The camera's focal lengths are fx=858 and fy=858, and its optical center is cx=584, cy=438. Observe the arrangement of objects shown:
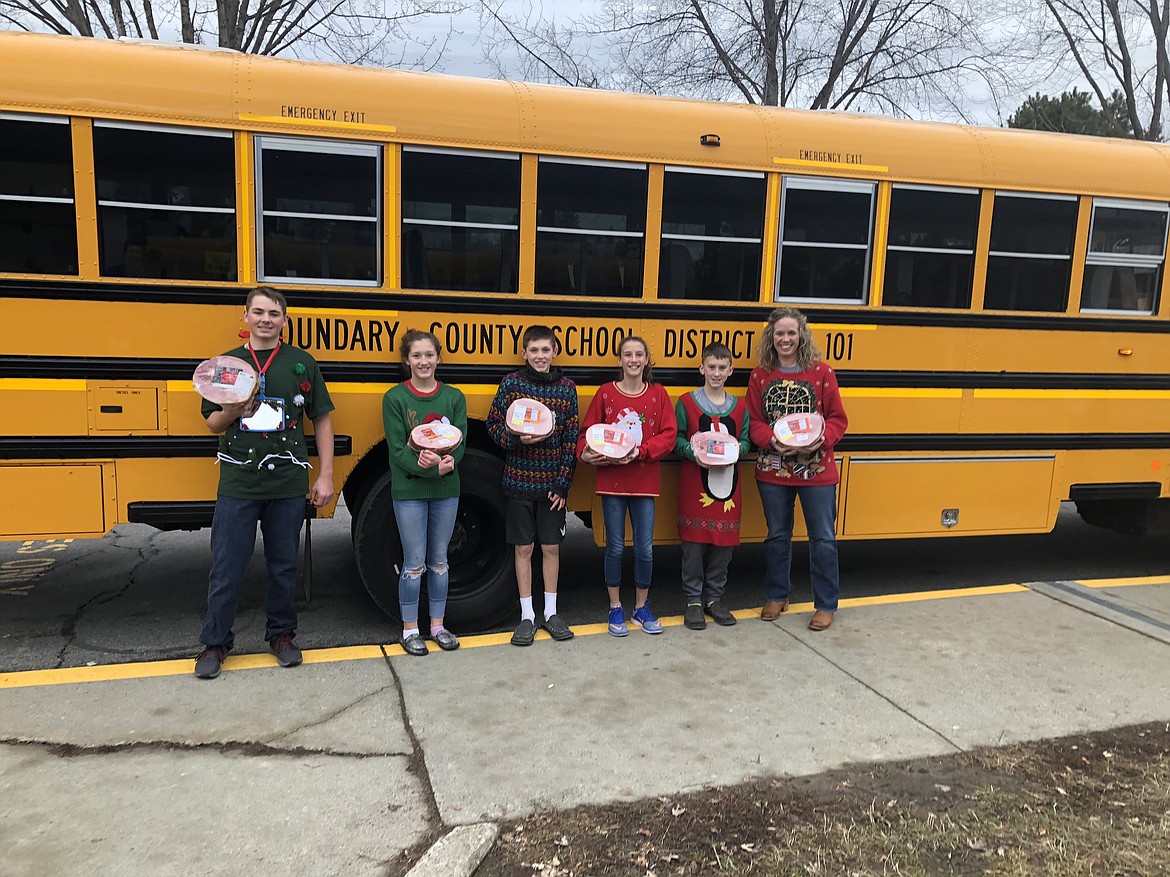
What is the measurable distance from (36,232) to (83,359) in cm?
56

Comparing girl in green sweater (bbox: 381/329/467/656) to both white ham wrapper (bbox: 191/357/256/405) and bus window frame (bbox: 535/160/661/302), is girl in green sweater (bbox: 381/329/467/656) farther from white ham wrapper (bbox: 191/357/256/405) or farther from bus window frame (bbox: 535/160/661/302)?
bus window frame (bbox: 535/160/661/302)

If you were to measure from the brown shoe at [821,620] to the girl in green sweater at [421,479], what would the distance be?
185 cm

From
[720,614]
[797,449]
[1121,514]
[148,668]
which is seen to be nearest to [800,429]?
[797,449]

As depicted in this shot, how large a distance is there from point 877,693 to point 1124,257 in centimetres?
316

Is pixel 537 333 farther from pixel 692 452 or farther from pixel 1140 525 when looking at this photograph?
pixel 1140 525

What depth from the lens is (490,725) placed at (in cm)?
337

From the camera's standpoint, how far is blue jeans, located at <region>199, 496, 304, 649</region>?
146 inches

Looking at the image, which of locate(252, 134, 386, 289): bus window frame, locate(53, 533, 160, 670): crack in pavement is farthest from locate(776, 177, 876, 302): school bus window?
locate(53, 533, 160, 670): crack in pavement

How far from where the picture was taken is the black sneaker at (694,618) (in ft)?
14.6

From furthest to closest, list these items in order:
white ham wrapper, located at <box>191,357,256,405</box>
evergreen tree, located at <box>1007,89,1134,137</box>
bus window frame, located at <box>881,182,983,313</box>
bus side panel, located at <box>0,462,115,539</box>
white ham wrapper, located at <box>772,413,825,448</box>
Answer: evergreen tree, located at <box>1007,89,1134,137</box>, bus window frame, located at <box>881,182,983,313</box>, white ham wrapper, located at <box>772,413,825,448</box>, bus side panel, located at <box>0,462,115,539</box>, white ham wrapper, located at <box>191,357,256,405</box>

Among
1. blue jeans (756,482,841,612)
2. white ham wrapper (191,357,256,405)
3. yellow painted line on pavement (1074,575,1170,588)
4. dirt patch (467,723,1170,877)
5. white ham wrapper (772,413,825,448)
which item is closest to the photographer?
dirt patch (467,723,1170,877)

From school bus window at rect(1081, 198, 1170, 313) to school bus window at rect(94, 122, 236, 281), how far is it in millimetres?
4672

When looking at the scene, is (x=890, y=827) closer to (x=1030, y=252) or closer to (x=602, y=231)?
(x=602, y=231)

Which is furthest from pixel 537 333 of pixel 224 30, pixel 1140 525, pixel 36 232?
pixel 224 30
